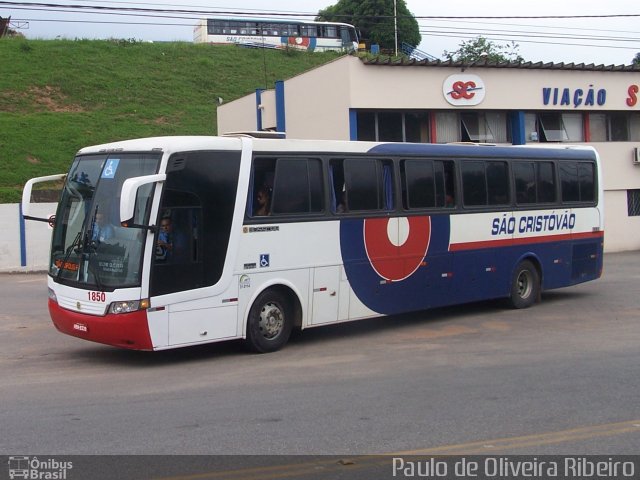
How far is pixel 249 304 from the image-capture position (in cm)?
1048

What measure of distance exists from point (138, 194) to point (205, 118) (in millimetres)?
37206

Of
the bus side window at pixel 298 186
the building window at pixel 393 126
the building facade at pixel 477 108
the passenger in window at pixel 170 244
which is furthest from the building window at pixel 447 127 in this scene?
the passenger in window at pixel 170 244

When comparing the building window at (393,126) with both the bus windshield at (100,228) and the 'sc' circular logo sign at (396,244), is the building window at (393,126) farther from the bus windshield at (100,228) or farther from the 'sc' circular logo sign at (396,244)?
the bus windshield at (100,228)

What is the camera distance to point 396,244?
12.5 meters

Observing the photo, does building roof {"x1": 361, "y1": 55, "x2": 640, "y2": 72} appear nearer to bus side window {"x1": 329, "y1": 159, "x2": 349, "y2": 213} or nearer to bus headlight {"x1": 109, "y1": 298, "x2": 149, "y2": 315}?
bus side window {"x1": 329, "y1": 159, "x2": 349, "y2": 213}

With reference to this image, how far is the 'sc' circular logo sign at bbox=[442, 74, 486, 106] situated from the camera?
2306 centimetres

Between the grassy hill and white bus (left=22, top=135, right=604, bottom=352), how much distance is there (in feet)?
61.0

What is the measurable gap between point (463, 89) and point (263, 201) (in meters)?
14.3
